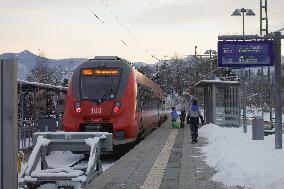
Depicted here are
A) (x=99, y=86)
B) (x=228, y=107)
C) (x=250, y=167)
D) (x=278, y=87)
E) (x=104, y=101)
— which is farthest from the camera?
(x=228, y=107)

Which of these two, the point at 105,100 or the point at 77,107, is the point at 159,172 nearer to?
the point at 105,100

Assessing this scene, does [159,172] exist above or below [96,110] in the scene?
below

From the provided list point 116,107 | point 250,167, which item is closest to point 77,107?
point 116,107

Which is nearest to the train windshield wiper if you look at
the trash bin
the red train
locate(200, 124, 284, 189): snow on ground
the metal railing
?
the red train

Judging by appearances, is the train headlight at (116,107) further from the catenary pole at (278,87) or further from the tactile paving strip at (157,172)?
the catenary pole at (278,87)

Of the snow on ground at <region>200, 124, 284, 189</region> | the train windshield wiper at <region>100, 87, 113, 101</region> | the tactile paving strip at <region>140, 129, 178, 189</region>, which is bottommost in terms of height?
the tactile paving strip at <region>140, 129, 178, 189</region>

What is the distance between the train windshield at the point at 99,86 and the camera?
16625 millimetres

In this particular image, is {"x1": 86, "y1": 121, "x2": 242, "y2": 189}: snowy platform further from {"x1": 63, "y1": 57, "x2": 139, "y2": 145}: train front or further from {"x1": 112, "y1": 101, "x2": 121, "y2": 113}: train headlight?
{"x1": 112, "y1": 101, "x2": 121, "y2": 113}: train headlight

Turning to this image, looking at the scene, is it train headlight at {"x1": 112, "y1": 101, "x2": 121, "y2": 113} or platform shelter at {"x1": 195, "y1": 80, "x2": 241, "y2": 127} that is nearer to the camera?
train headlight at {"x1": 112, "y1": 101, "x2": 121, "y2": 113}

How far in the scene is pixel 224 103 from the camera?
28.5 metres

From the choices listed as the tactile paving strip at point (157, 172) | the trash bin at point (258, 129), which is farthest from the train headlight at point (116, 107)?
the trash bin at point (258, 129)

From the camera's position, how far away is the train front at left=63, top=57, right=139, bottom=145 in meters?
16.3

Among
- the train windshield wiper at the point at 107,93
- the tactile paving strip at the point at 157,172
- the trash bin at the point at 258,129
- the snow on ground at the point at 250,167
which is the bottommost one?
the tactile paving strip at the point at 157,172

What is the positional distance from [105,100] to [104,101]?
2.2 inches
